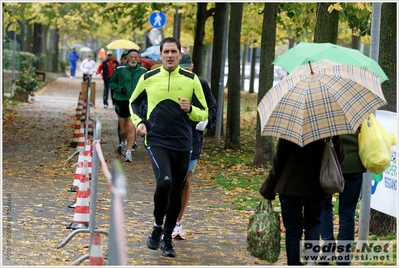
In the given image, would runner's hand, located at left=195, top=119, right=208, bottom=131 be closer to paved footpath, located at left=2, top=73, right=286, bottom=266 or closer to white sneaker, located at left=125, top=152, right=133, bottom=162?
paved footpath, located at left=2, top=73, right=286, bottom=266

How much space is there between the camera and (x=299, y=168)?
7059mm

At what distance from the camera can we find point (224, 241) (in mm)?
9359

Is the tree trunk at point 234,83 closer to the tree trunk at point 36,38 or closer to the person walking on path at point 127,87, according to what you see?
the person walking on path at point 127,87

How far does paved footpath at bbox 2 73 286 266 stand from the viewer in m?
8.34

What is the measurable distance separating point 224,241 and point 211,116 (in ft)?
4.66

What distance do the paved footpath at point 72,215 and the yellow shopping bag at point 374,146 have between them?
1.41 metres

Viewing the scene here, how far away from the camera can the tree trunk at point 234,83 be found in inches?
740

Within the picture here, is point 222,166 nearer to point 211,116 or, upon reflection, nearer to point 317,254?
point 211,116

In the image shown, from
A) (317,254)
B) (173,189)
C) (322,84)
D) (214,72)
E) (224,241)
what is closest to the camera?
(322,84)

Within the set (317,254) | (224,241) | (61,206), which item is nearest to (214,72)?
(61,206)

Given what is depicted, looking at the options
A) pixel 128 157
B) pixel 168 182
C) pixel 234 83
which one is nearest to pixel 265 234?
pixel 168 182

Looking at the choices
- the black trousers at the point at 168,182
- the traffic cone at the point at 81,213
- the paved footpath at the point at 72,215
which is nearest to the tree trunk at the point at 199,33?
the paved footpath at the point at 72,215

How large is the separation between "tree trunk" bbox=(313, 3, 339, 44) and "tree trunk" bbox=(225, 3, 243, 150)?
20.7ft

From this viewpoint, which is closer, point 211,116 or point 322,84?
point 322,84
